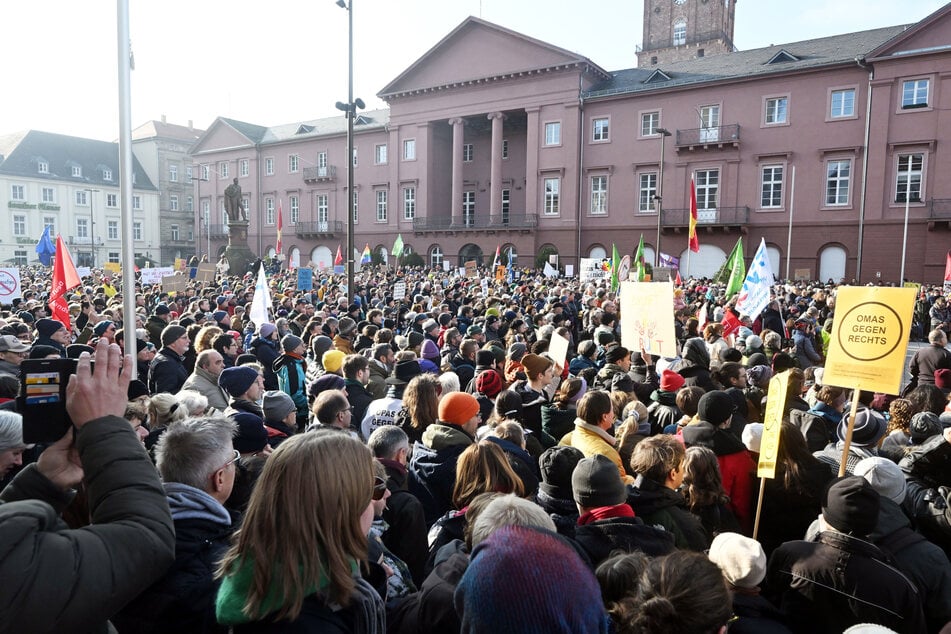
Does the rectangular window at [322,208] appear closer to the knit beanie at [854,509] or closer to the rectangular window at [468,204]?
the rectangular window at [468,204]

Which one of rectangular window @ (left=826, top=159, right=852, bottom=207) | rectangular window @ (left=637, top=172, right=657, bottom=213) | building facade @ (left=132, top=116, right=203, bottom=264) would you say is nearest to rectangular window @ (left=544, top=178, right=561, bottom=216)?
rectangular window @ (left=637, top=172, right=657, bottom=213)

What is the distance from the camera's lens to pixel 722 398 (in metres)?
4.54

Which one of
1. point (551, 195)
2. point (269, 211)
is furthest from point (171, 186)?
point (551, 195)

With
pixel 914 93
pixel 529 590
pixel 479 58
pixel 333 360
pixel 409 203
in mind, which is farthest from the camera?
pixel 409 203

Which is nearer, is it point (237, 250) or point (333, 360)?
point (333, 360)

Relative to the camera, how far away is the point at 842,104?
34.7m

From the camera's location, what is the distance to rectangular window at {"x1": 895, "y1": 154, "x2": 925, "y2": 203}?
32875mm

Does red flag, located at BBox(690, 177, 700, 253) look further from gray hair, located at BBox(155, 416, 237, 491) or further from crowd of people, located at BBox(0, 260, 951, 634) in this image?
gray hair, located at BBox(155, 416, 237, 491)

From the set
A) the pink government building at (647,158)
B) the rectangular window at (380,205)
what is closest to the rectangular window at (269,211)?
the pink government building at (647,158)

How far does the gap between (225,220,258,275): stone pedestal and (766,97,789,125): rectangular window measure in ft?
99.2

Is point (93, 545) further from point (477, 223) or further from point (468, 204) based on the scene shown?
point (468, 204)

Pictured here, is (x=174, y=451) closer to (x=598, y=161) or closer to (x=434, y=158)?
(x=598, y=161)

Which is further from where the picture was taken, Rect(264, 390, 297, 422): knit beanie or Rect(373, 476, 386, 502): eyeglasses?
Rect(264, 390, 297, 422): knit beanie

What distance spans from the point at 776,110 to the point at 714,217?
6.98 metres
